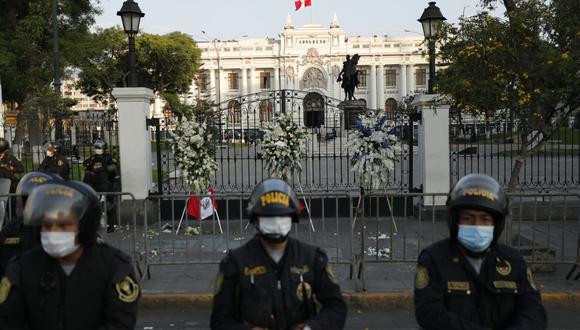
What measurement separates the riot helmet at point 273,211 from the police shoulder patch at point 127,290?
2.20ft

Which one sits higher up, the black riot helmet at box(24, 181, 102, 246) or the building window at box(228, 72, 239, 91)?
the building window at box(228, 72, 239, 91)

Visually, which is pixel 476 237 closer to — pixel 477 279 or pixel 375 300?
pixel 477 279

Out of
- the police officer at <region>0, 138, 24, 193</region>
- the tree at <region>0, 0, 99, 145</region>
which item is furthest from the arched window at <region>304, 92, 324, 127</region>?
the tree at <region>0, 0, 99, 145</region>

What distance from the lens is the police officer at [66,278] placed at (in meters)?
2.48

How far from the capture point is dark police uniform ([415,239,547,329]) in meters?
2.77

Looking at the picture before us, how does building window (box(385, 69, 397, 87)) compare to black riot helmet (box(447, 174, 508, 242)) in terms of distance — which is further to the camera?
building window (box(385, 69, 397, 87))

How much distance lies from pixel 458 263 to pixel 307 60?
78.7 m

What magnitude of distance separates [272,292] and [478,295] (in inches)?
42.1

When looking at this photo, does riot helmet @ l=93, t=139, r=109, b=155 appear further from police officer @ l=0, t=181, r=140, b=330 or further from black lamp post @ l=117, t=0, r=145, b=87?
police officer @ l=0, t=181, r=140, b=330

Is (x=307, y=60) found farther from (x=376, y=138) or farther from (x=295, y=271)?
(x=295, y=271)

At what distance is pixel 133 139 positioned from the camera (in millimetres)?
10555

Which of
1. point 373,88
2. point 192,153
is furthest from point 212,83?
point 192,153

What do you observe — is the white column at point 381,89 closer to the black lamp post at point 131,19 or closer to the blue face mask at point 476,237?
the black lamp post at point 131,19

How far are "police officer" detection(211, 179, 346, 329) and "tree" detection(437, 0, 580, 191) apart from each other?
17.8 feet
